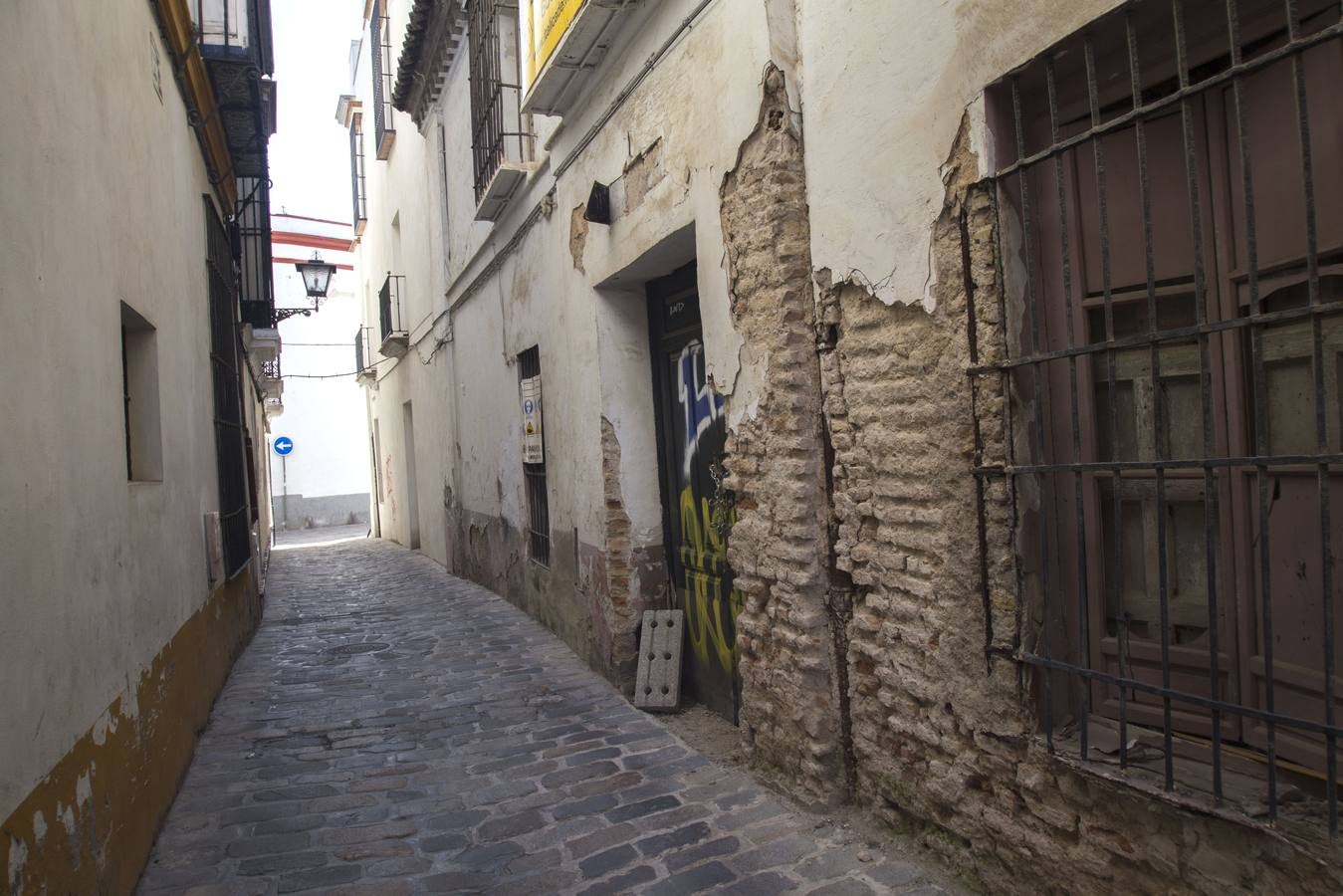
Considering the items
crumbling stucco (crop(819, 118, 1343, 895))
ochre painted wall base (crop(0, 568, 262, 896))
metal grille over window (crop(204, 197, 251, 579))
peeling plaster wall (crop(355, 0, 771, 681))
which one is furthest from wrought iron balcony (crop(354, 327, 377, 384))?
crumbling stucco (crop(819, 118, 1343, 895))

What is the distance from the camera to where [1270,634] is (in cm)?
203

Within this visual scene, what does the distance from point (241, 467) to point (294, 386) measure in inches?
752

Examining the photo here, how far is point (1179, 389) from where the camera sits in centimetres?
245

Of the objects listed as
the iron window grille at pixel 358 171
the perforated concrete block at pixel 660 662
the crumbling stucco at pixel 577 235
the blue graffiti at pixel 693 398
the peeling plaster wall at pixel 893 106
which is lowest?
the perforated concrete block at pixel 660 662

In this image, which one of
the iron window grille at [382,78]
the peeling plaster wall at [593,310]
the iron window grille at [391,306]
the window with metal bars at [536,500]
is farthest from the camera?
the iron window grille at [391,306]

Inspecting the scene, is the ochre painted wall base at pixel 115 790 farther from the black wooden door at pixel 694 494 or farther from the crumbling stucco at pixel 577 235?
the crumbling stucco at pixel 577 235

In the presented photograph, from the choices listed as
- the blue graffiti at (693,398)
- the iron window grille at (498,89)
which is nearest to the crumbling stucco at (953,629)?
the blue graffiti at (693,398)

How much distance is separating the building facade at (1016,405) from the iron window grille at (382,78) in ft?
35.1

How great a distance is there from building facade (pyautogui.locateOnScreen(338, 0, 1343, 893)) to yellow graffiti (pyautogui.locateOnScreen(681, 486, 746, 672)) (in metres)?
0.03

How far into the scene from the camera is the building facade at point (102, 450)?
2.32 metres

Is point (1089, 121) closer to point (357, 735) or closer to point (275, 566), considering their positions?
point (357, 735)

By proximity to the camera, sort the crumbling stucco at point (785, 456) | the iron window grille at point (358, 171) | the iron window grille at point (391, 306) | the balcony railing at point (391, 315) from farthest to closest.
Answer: the iron window grille at point (358, 171) → the iron window grille at point (391, 306) → the balcony railing at point (391, 315) → the crumbling stucco at point (785, 456)

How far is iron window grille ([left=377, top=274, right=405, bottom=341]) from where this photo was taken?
15.3 meters

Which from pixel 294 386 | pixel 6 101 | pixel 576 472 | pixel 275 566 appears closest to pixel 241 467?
pixel 576 472
